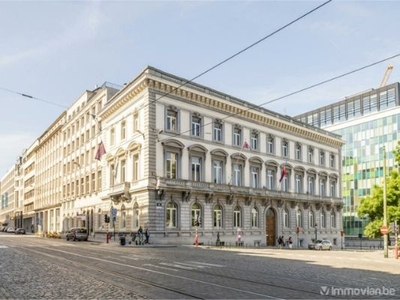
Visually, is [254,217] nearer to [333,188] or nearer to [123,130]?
[123,130]

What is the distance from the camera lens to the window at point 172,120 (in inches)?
1716

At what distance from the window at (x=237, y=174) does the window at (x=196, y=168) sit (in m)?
5.54

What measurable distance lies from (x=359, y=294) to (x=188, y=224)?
3188cm

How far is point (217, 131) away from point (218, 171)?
4.49 m

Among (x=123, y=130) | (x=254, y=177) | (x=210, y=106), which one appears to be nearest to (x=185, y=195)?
(x=210, y=106)

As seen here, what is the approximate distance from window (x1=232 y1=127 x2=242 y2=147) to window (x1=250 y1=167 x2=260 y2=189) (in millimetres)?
3748

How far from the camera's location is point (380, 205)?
45.5m

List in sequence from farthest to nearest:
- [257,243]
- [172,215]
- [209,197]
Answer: [257,243] → [209,197] → [172,215]

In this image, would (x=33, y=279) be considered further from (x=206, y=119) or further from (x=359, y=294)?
(x=206, y=119)

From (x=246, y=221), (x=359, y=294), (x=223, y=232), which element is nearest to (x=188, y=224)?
(x=223, y=232)

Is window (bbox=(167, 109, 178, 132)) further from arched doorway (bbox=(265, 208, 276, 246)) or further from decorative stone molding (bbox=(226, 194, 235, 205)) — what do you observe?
arched doorway (bbox=(265, 208, 276, 246))

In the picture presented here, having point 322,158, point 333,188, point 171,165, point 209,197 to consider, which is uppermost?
point 322,158

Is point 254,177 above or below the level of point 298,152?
below
